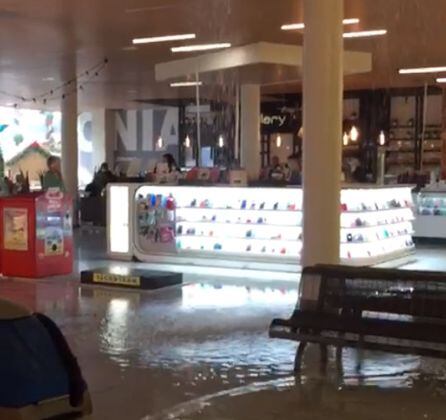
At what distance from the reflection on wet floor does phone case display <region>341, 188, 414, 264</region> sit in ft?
8.55

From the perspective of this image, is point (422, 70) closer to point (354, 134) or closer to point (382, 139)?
point (382, 139)

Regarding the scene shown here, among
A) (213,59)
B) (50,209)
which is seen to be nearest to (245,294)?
(50,209)

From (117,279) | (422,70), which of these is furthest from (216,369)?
(422,70)

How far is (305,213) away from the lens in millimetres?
9602

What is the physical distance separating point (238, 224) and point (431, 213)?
5.10 meters

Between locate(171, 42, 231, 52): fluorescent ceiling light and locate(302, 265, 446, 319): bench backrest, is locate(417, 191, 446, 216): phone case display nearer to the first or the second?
locate(171, 42, 231, 52): fluorescent ceiling light

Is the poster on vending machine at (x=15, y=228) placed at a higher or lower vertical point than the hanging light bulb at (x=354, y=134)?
lower

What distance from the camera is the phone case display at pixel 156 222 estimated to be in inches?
503

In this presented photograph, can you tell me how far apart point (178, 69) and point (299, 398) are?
993 centimetres

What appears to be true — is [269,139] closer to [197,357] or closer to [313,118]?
[313,118]

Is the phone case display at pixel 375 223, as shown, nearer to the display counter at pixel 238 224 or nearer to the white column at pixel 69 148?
the display counter at pixel 238 224

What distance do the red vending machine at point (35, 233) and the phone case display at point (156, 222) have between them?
170cm

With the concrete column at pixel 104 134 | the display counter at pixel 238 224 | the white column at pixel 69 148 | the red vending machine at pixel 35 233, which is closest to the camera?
the red vending machine at pixel 35 233

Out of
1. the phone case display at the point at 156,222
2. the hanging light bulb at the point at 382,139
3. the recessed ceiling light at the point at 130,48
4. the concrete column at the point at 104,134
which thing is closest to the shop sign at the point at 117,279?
the phone case display at the point at 156,222
